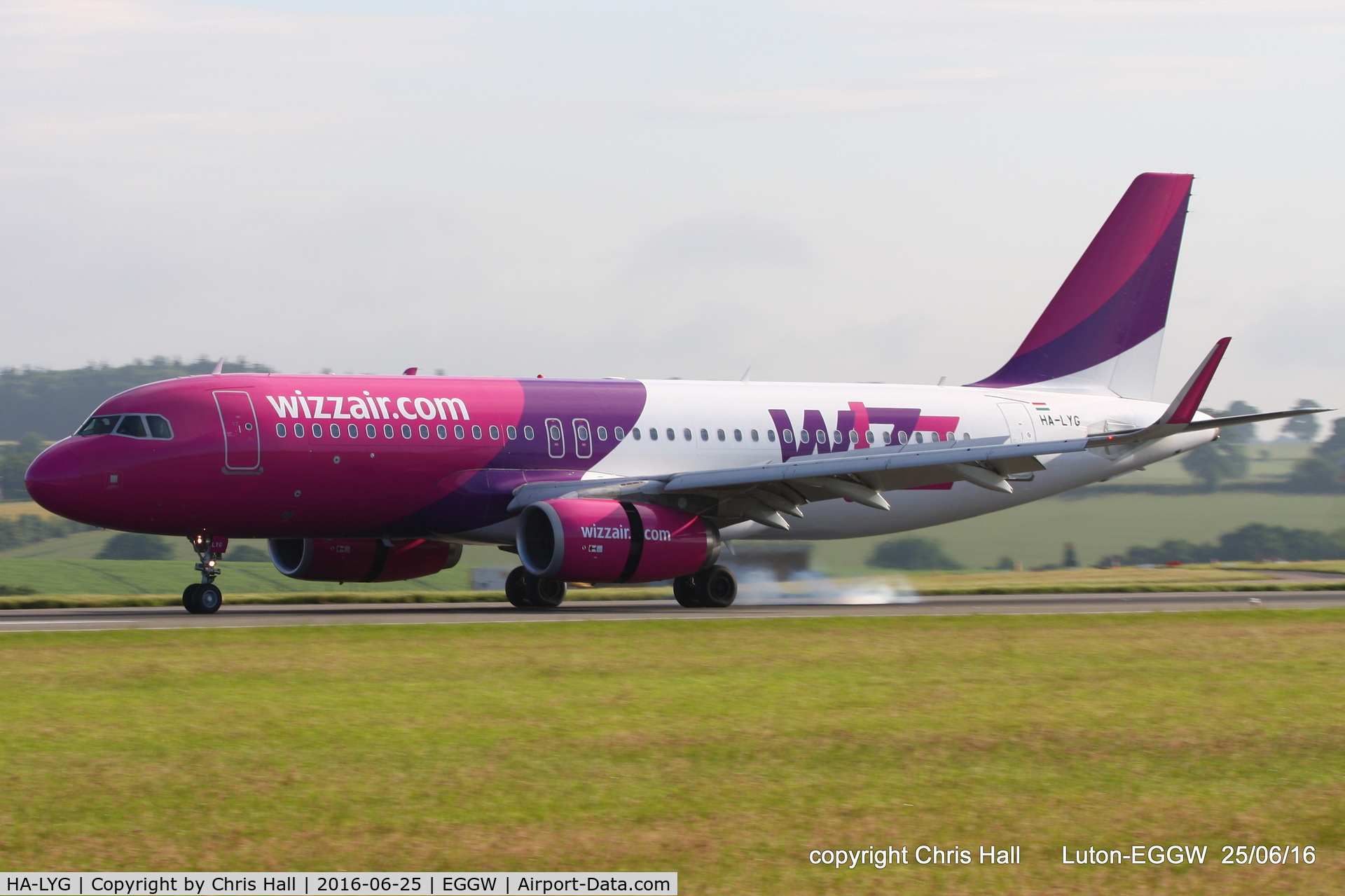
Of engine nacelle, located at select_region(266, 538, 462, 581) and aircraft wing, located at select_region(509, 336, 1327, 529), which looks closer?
aircraft wing, located at select_region(509, 336, 1327, 529)

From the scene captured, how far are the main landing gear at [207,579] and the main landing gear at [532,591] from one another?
5.12m

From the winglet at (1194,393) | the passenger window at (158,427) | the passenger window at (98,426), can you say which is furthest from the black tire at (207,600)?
the winglet at (1194,393)

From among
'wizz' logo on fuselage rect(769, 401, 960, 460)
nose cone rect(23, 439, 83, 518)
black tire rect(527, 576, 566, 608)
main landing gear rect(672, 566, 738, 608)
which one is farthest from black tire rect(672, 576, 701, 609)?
nose cone rect(23, 439, 83, 518)

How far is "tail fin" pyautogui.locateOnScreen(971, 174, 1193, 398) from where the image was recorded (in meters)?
36.4

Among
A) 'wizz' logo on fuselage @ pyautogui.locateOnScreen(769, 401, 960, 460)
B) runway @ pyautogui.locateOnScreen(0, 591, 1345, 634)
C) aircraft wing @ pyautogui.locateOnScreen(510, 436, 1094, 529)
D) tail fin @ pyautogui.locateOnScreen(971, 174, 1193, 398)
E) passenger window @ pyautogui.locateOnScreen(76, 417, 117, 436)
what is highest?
tail fin @ pyautogui.locateOnScreen(971, 174, 1193, 398)

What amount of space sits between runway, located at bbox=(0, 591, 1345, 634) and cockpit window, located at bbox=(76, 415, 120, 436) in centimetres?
291

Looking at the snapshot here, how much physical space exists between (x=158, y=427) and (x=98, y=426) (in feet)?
3.23

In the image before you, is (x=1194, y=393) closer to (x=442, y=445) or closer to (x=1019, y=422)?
(x=1019, y=422)

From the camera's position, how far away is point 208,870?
7.98 metres

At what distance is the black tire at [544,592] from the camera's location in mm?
28438

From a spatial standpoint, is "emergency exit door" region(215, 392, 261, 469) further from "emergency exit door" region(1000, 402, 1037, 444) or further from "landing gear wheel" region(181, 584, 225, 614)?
"emergency exit door" region(1000, 402, 1037, 444)

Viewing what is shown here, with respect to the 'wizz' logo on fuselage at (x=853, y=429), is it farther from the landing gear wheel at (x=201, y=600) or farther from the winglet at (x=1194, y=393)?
the landing gear wheel at (x=201, y=600)

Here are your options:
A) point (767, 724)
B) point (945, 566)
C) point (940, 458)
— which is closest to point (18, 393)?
point (945, 566)

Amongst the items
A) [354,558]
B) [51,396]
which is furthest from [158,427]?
[51,396]
